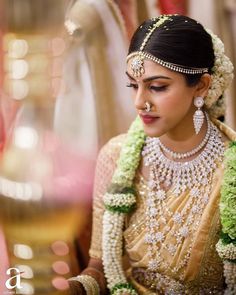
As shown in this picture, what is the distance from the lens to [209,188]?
61.8 inches

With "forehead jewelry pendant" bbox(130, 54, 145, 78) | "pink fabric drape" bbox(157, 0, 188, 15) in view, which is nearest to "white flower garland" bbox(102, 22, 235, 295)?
"forehead jewelry pendant" bbox(130, 54, 145, 78)

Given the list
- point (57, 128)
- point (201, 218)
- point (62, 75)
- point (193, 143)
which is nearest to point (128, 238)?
point (201, 218)

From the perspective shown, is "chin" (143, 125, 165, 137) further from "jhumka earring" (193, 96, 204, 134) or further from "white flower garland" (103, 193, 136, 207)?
"white flower garland" (103, 193, 136, 207)

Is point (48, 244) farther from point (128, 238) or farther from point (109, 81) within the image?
point (109, 81)

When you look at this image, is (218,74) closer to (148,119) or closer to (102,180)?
(148,119)

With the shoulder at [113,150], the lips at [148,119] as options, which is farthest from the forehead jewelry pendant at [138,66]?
the shoulder at [113,150]

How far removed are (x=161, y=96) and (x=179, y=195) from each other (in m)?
0.30

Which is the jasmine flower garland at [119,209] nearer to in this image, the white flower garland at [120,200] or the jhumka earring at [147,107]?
the white flower garland at [120,200]

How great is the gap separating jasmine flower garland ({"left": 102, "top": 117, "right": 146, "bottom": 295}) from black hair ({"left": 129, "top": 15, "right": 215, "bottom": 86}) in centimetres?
30

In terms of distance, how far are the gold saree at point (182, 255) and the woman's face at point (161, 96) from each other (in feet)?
0.61

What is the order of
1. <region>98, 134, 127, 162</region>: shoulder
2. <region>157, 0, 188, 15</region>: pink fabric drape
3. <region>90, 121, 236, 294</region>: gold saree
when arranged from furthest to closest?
1. <region>157, 0, 188, 15</region>: pink fabric drape
2. <region>98, 134, 127, 162</region>: shoulder
3. <region>90, 121, 236, 294</region>: gold saree

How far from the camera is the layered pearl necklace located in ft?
5.13

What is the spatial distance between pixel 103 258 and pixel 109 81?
2.24 ft

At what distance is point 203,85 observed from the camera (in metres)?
1.52
